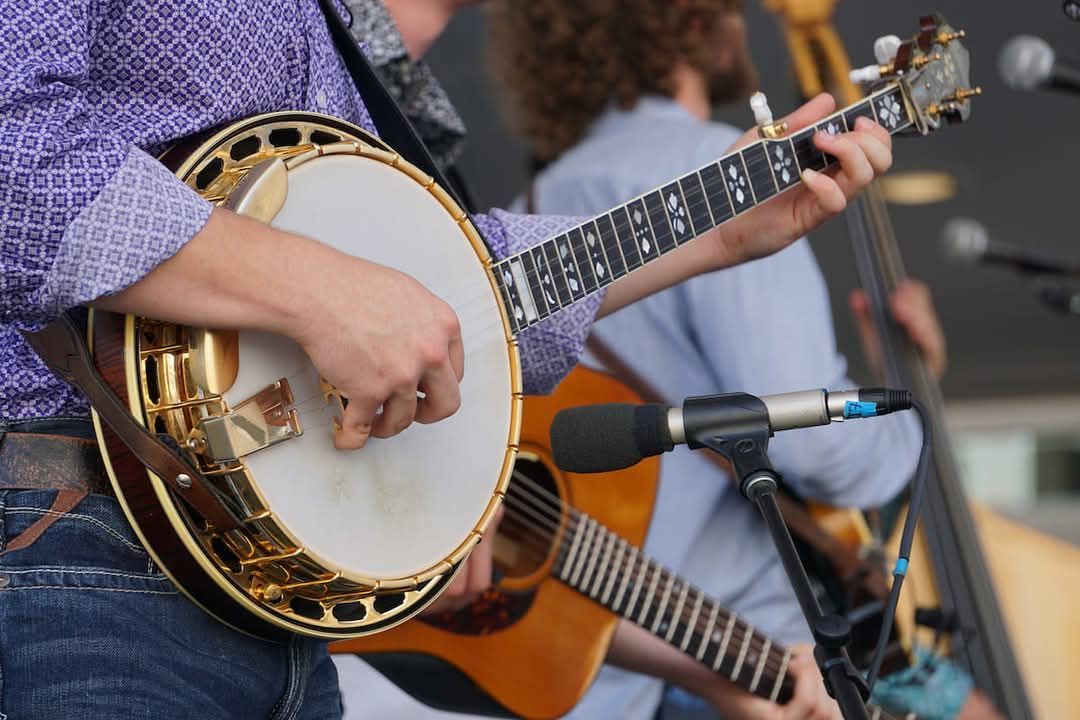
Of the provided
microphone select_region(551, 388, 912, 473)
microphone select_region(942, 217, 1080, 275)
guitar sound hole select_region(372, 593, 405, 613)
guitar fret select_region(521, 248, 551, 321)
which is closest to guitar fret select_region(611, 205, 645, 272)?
guitar fret select_region(521, 248, 551, 321)

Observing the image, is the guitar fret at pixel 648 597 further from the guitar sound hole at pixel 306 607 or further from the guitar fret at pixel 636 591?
the guitar sound hole at pixel 306 607

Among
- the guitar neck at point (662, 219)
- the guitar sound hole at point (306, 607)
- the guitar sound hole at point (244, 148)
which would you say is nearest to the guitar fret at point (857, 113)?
the guitar neck at point (662, 219)

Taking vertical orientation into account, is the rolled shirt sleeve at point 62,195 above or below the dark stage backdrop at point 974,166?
below

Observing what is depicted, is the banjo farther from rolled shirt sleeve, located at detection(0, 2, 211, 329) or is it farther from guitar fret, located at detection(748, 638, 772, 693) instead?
guitar fret, located at detection(748, 638, 772, 693)

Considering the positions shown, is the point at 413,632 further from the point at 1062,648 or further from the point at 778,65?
the point at 778,65

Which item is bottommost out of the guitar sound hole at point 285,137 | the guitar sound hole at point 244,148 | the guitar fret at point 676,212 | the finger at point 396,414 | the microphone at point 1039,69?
the finger at point 396,414

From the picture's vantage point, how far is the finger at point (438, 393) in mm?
1060

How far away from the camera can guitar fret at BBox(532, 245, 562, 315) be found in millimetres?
1345

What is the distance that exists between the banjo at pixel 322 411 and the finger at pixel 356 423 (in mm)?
21

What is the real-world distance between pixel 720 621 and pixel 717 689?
17 cm

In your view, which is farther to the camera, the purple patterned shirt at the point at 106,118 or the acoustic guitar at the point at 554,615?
the acoustic guitar at the point at 554,615

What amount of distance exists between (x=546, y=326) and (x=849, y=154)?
40cm

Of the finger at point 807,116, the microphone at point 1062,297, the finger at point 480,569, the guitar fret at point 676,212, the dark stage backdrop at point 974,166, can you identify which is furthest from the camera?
the dark stage backdrop at point 974,166

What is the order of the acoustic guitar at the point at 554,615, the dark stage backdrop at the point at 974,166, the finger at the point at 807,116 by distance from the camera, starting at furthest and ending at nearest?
the dark stage backdrop at the point at 974,166 → the acoustic guitar at the point at 554,615 → the finger at the point at 807,116
